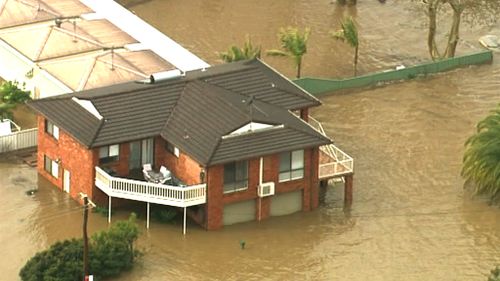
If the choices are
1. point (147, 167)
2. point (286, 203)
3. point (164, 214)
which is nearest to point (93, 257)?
point (164, 214)

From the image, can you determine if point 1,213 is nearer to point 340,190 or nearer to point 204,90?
point 204,90

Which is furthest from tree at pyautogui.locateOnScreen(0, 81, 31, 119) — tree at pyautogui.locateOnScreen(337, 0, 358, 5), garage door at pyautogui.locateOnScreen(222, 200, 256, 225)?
tree at pyautogui.locateOnScreen(337, 0, 358, 5)

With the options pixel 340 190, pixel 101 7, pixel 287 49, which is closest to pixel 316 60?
pixel 287 49

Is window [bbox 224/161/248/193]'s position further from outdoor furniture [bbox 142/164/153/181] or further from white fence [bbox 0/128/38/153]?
white fence [bbox 0/128/38/153]

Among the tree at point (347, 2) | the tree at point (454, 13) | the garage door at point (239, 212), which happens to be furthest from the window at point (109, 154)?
the tree at point (347, 2)

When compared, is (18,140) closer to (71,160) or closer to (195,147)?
(71,160)

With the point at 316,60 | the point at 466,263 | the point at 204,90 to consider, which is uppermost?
the point at 316,60
